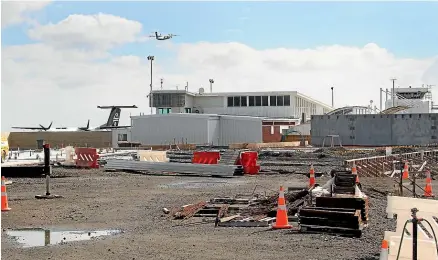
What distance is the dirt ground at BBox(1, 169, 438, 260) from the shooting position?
9641 mm

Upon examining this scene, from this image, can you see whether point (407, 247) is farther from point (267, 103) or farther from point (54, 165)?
point (267, 103)

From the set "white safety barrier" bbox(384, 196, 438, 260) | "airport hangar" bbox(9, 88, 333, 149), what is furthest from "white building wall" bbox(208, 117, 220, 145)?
"white safety barrier" bbox(384, 196, 438, 260)

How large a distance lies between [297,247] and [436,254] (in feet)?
9.79

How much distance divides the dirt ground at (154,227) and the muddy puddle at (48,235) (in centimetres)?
35

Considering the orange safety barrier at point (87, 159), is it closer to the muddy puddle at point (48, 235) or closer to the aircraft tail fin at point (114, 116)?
the muddy puddle at point (48, 235)

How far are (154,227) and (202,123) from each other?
47.0 m

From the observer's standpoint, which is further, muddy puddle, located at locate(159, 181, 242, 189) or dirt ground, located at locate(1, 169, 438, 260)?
muddy puddle, located at locate(159, 181, 242, 189)

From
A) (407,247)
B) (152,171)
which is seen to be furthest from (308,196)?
(152,171)

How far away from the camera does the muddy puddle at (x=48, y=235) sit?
11.2 metres

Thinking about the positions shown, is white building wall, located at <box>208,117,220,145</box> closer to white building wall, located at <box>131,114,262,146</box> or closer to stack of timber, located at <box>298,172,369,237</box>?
white building wall, located at <box>131,114,262,146</box>

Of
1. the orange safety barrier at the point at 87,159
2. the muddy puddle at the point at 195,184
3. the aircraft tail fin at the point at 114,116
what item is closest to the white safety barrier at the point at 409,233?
the muddy puddle at the point at 195,184

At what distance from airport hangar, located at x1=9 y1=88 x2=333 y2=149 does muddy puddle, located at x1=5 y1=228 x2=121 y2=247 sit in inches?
1848

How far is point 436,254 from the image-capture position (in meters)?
7.31

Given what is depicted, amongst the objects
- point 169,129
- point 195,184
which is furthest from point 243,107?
point 195,184
